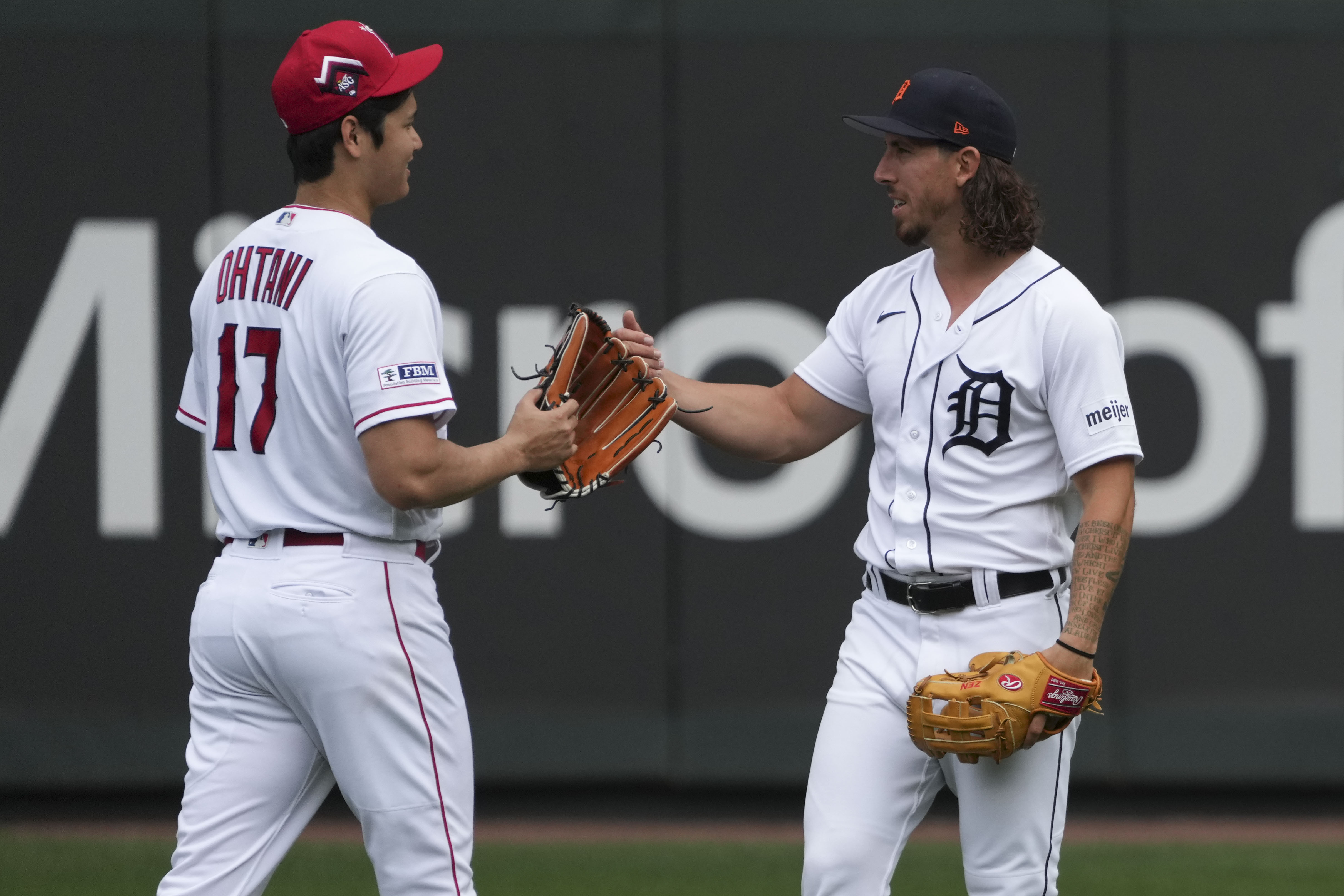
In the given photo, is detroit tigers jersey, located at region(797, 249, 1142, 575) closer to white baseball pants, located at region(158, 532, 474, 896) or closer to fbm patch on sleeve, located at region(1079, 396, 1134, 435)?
fbm patch on sleeve, located at region(1079, 396, 1134, 435)

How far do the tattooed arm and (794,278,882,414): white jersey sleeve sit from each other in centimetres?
59

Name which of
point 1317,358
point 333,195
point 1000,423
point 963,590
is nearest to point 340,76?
point 333,195

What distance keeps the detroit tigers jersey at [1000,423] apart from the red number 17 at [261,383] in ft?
3.83

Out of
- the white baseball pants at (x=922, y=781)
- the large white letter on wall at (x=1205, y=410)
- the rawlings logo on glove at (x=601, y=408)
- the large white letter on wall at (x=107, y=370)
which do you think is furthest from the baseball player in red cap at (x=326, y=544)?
the large white letter on wall at (x=1205, y=410)

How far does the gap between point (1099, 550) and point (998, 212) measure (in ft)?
2.30

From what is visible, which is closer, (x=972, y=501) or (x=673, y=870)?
(x=972, y=501)

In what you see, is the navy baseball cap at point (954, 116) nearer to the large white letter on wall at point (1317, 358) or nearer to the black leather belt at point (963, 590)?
the black leather belt at point (963, 590)

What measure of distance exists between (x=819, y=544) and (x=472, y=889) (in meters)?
2.88

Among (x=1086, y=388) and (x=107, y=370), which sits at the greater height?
(x=107, y=370)

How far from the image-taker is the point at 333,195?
2709 mm

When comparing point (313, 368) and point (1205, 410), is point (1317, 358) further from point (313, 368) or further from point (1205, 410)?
point (313, 368)

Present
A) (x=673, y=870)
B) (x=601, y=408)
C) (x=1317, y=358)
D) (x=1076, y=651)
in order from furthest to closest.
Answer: (x=1317, y=358) < (x=673, y=870) < (x=601, y=408) < (x=1076, y=651)

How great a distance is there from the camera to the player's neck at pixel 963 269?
114 inches

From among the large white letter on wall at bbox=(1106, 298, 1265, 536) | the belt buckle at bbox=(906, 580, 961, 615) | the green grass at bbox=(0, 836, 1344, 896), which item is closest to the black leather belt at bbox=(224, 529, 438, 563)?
the belt buckle at bbox=(906, 580, 961, 615)
